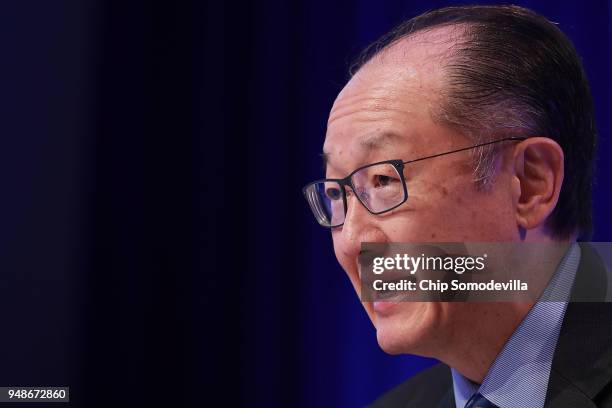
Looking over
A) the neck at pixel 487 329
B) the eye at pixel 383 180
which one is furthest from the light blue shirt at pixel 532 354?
the eye at pixel 383 180

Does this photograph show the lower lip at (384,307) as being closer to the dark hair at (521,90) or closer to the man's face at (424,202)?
the man's face at (424,202)

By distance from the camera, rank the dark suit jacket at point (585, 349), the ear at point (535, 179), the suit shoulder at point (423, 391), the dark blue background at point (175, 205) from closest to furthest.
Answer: the dark suit jacket at point (585, 349), the ear at point (535, 179), the suit shoulder at point (423, 391), the dark blue background at point (175, 205)

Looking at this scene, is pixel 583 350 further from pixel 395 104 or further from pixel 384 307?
pixel 395 104

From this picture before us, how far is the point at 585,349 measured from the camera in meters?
1.09

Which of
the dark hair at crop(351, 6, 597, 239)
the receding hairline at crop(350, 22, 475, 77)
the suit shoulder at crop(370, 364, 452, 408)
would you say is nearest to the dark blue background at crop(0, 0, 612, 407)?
the suit shoulder at crop(370, 364, 452, 408)

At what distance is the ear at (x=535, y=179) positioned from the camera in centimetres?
118

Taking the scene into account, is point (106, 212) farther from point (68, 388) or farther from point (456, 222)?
point (456, 222)

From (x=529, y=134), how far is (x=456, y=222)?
0.17m

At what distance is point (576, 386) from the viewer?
1.05 m

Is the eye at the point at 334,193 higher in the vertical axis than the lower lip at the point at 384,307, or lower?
higher

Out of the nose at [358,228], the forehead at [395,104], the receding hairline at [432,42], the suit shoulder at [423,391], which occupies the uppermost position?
the receding hairline at [432,42]

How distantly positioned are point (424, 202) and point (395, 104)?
15cm

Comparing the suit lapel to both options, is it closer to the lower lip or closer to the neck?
the neck

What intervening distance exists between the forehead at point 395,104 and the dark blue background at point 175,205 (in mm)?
664
